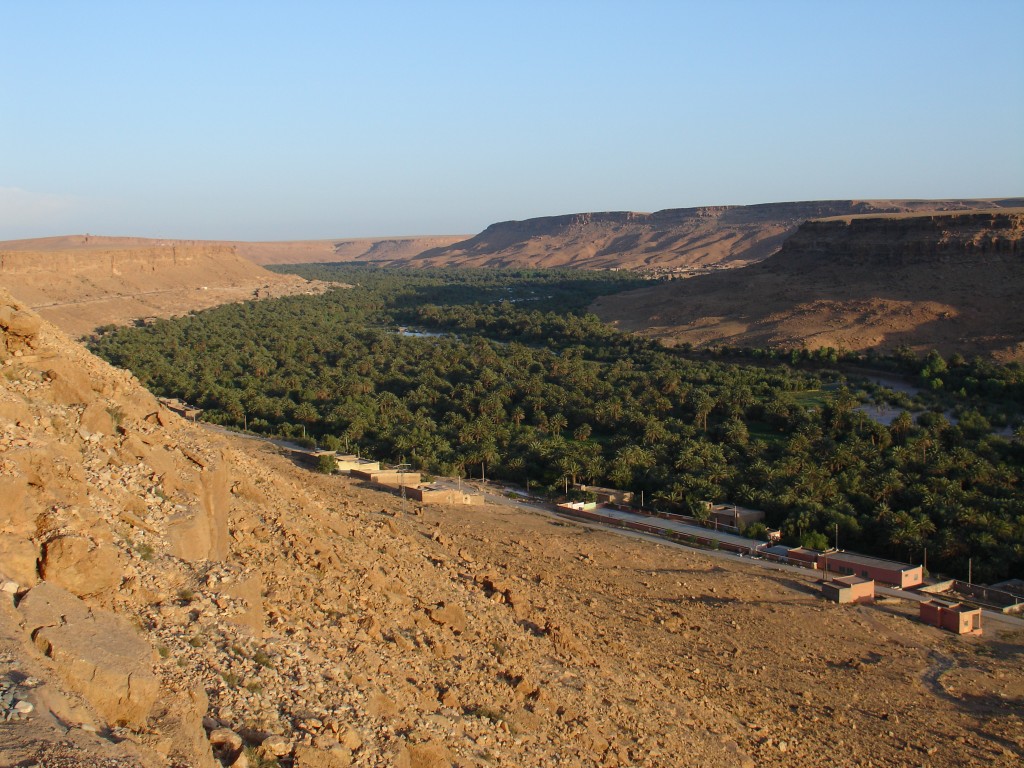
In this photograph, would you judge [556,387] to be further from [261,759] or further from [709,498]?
[261,759]

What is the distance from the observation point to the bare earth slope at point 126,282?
69938mm

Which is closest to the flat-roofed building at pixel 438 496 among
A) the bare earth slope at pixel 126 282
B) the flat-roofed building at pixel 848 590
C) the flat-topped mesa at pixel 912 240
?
the flat-roofed building at pixel 848 590

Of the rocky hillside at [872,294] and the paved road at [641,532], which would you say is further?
the rocky hillside at [872,294]

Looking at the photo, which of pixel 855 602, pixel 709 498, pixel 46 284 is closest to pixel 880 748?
pixel 855 602

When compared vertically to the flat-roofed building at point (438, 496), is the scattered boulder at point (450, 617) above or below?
above

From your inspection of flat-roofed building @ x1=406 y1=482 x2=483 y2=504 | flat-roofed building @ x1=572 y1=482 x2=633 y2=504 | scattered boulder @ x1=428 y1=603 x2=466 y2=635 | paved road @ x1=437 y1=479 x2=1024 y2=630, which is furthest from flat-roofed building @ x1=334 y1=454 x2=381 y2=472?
scattered boulder @ x1=428 y1=603 x2=466 y2=635

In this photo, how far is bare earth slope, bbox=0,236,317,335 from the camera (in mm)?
69938

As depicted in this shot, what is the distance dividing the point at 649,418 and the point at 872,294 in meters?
30.9

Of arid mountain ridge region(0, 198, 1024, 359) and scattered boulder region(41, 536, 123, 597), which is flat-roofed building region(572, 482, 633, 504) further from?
arid mountain ridge region(0, 198, 1024, 359)

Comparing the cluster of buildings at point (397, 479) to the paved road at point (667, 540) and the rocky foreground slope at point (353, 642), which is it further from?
the rocky foreground slope at point (353, 642)

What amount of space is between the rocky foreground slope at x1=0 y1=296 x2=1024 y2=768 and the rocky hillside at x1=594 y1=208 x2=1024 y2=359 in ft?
118

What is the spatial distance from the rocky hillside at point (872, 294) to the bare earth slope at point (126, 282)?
1363 inches

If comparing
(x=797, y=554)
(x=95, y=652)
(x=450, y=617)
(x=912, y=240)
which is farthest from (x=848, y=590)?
(x=912, y=240)

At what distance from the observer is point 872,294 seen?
58.4 m
